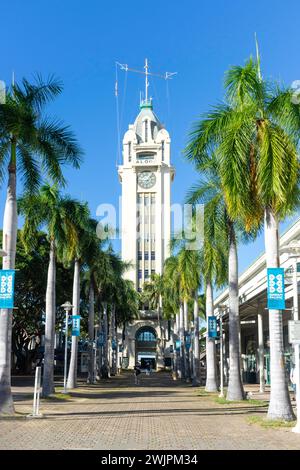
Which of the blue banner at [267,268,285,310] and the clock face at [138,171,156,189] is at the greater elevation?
the clock face at [138,171,156,189]

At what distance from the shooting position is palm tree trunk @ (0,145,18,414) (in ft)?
59.2

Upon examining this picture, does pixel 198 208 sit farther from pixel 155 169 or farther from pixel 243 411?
pixel 155 169

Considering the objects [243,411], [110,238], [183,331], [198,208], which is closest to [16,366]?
[183,331]

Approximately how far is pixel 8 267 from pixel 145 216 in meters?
85.9

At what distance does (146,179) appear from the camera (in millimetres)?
106875

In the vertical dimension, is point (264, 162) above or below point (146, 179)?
below

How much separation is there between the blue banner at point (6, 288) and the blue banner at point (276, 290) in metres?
8.26

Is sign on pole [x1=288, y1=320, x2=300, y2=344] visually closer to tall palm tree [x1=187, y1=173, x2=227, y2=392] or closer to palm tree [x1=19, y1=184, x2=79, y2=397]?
tall palm tree [x1=187, y1=173, x2=227, y2=392]

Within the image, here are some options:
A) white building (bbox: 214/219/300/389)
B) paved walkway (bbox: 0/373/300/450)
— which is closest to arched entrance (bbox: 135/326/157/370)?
white building (bbox: 214/219/300/389)

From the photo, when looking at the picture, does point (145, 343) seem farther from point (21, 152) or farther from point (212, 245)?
point (21, 152)

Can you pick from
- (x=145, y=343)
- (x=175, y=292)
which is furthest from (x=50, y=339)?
(x=145, y=343)

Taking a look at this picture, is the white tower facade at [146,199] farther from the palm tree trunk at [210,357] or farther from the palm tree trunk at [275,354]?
the palm tree trunk at [275,354]

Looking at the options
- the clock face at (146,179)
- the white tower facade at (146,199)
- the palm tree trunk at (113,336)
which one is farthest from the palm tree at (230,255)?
Result: the clock face at (146,179)
